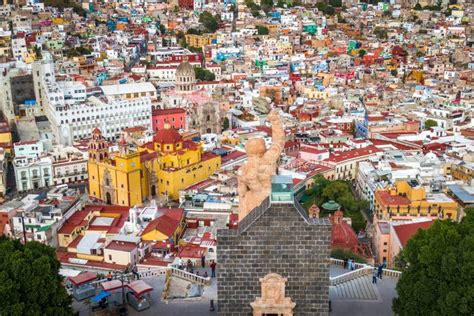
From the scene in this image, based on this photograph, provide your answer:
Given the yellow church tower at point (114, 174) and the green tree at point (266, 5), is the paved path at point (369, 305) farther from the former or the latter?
the green tree at point (266, 5)

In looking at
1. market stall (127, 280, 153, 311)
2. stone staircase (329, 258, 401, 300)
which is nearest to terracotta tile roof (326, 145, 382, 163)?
stone staircase (329, 258, 401, 300)

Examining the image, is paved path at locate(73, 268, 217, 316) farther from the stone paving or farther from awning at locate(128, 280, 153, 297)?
awning at locate(128, 280, 153, 297)

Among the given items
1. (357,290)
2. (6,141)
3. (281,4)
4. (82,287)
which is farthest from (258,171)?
(281,4)

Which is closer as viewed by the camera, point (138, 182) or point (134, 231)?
point (134, 231)

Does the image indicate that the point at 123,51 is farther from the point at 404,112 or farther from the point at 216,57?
the point at 404,112

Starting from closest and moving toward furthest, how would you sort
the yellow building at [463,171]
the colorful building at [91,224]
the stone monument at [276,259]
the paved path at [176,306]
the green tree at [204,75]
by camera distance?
Answer: the stone monument at [276,259]
the paved path at [176,306]
the colorful building at [91,224]
the yellow building at [463,171]
the green tree at [204,75]

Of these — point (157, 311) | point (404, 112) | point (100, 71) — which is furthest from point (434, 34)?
point (157, 311)

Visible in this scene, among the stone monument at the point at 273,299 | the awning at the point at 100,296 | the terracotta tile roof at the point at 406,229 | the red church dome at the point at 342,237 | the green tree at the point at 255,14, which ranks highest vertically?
the green tree at the point at 255,14

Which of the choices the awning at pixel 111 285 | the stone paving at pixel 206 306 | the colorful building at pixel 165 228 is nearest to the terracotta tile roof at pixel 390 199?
the colorful building at pixel 165 228
